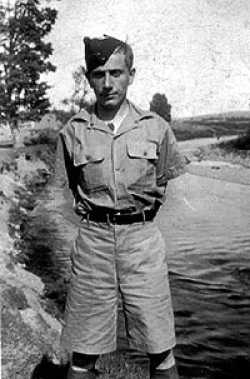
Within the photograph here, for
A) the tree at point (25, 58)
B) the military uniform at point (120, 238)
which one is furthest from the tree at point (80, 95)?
the military uniform at point (120, 238)

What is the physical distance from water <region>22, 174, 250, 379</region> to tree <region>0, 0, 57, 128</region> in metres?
11.9

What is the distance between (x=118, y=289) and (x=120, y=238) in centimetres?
33

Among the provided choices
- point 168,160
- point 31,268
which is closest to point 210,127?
point 31,268

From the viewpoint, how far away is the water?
6844 mm

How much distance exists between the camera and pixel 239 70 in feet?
54.0

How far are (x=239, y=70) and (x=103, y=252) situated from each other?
1372 centimetres

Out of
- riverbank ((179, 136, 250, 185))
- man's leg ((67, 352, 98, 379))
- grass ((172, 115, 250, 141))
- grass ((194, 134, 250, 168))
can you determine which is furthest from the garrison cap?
grass ((172, 115, 250, 141))

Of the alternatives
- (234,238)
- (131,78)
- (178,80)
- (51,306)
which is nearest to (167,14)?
(178,80)

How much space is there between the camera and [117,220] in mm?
3652

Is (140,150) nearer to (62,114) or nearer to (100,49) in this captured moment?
(100,49)

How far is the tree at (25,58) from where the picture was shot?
29.1 metres

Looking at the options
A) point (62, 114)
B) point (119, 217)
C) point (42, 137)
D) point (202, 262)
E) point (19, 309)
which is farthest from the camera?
point (42, 137)

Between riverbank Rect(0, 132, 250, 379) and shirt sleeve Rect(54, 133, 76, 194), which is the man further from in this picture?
riverbank Rect(0, 132, 250, 379)

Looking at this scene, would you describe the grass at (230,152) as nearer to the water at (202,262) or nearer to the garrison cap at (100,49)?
the water at (202,262)
